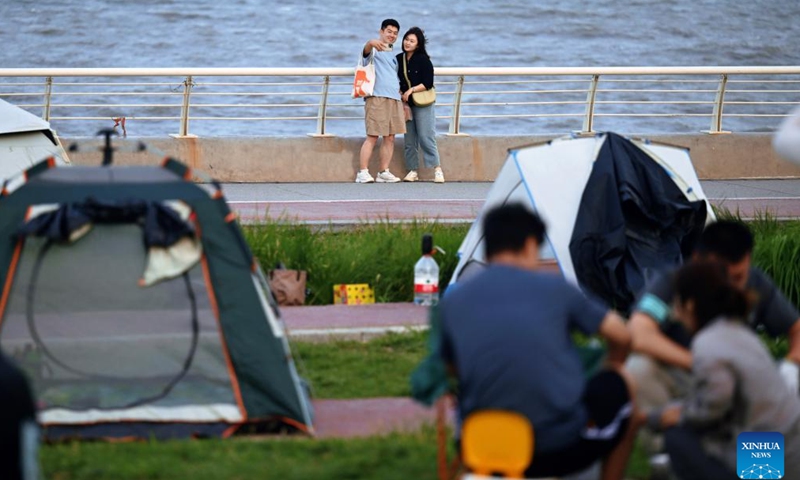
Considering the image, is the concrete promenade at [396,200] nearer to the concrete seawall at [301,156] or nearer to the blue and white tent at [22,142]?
the concrete seawall at [301,156]

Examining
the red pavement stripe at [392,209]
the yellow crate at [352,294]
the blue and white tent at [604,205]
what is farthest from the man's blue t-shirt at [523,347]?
the red pavement stripe at [392,209]

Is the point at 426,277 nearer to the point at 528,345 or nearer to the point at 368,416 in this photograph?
the point at 368,416

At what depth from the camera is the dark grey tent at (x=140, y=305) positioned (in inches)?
271

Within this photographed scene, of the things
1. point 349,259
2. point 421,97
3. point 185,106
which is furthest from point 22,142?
point 421,97

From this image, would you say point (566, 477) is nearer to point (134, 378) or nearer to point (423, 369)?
point (423, 369)

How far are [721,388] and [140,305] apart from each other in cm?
344

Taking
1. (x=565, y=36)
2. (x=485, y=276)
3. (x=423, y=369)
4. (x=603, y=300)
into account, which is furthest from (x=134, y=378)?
(x=565, y=36)

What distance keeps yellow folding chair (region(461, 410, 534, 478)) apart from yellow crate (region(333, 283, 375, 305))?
5.90 meters

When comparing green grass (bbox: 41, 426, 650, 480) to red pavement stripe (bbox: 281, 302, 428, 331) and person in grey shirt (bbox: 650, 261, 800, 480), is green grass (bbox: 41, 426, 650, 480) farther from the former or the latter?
red pavement stripe (bbox: 281, 302, 428, 331)

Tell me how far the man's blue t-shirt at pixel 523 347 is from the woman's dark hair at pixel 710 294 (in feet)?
1.71

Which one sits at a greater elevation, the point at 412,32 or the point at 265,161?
the point at 412,32

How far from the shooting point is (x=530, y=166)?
962 cm

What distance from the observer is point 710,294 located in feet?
16.7

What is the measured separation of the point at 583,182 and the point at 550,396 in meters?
5.02
